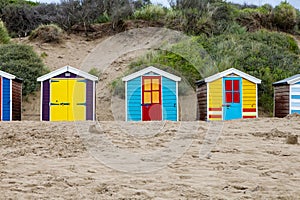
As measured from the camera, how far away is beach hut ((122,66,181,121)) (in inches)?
629

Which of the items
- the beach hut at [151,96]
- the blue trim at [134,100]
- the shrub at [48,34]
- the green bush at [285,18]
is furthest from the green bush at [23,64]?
the green bush at [285,18]

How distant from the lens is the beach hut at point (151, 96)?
15984mm

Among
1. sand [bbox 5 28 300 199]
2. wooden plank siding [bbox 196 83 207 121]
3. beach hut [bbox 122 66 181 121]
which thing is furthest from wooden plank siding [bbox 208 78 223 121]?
sand [bbox 5 28 300 199]

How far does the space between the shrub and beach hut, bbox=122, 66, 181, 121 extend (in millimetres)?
19027

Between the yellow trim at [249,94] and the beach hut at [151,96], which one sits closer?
the beach hut at [151,96]

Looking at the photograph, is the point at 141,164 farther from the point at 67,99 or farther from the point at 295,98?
the point at 295,98

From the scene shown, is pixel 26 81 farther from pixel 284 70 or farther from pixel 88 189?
pixel 88 189

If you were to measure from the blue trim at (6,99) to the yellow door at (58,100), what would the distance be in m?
1.67

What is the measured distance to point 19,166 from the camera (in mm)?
6512

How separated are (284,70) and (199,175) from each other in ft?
62.0

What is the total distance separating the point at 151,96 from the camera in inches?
631

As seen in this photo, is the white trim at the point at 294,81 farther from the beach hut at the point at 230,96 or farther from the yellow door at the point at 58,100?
the yellow door at the point at 58,100

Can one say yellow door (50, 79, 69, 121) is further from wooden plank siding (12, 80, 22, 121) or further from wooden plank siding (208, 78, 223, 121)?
wooden plank siding (208, 78, 223, 121)

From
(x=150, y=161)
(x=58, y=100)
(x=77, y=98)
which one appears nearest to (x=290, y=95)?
(x=77, y=98)
